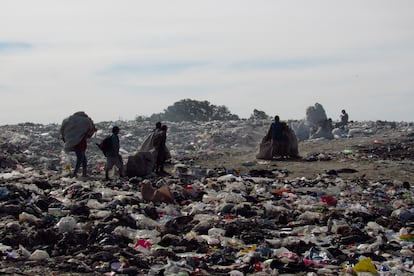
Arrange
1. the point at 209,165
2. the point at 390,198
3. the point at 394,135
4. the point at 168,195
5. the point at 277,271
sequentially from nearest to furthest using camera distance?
the point at 277,271
the point at 168,195
the point at 390,198
the point at 209,165
the point at 394,135

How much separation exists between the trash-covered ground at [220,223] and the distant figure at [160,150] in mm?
411

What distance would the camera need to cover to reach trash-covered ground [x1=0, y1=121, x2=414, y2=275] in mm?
5305

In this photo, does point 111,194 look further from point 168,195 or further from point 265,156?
point 265,156

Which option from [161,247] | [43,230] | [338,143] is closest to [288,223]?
[161,247]

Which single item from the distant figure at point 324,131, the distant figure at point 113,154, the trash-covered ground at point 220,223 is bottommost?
the trash-covered ground at point 220,223

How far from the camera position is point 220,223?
22.5 ft

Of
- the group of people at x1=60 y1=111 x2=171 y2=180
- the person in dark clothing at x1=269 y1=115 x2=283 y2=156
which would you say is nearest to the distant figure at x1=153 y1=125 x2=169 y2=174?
the group of people at x1=60 y1=111 x2=171 y2=180

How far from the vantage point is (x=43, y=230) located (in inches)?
240

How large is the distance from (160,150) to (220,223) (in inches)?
222

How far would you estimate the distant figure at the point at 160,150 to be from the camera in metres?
12.4

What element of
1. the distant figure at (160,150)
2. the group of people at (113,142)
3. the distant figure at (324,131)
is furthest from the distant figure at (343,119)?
the distant figure at (160,150)

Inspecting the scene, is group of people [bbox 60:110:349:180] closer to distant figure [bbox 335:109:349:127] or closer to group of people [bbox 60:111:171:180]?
group of people [bbox 60:111:171:180]

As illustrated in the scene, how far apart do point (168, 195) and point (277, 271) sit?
11.5 feet

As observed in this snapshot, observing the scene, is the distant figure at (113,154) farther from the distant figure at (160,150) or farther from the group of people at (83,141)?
the distant figure at (160,150)
